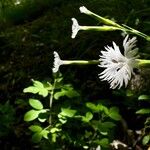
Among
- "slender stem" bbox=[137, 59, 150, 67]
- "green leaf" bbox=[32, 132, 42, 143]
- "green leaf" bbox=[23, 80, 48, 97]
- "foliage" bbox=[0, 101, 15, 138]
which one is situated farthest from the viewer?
"foliage" bbox=[0, 101, 15, 138]

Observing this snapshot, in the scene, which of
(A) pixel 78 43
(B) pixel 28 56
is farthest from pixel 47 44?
(A) pixel 78 43

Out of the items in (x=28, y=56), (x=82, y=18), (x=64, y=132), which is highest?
(x=82, y=18)

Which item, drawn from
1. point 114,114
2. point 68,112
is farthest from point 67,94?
point 114,114

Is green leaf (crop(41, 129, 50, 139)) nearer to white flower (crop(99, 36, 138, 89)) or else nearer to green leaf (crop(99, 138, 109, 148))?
green leaf (crop(99, 138, 109, 148))

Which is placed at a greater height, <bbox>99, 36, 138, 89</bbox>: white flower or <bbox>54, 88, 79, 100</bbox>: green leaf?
<bbox>99, 36, 138, 89</bbox>: white flower

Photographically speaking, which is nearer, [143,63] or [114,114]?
[143,63]

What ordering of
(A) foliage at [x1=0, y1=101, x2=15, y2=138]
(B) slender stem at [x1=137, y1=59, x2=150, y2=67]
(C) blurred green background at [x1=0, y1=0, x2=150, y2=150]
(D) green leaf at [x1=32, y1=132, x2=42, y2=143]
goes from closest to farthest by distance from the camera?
(B) slender stem at [x1=137, y1=59, x2=150, y2=67]
(D) green leaf at [x1=32, y1=132, x2=42, y2=143]
(A) foliage at [x1=0, y1=101, x2=15, y2=138]
(C) blurred green background at [x1=0, y1=0, x2=150, y2=150]

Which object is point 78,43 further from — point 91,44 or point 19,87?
point 19,87

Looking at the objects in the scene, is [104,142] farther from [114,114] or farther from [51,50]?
[51,50]

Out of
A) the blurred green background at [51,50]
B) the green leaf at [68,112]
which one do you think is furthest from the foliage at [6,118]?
the green leaf at [68,112]

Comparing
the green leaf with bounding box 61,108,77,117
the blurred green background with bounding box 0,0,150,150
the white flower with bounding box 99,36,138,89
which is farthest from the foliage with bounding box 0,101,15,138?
the white flower with bounding box 99,36,138,89

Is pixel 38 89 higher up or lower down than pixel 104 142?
higher up
